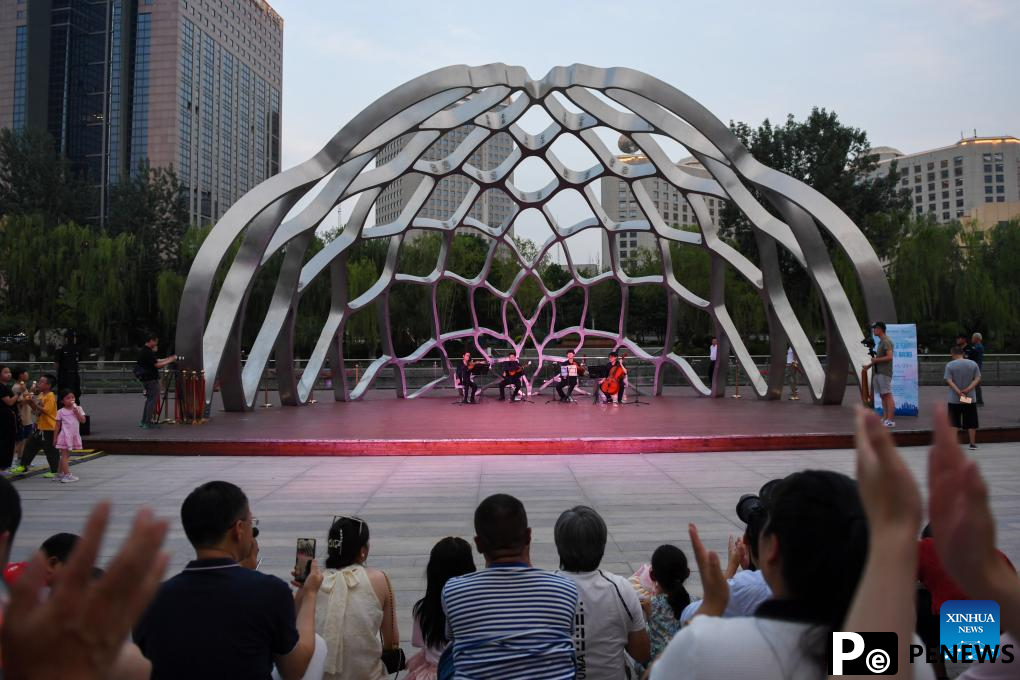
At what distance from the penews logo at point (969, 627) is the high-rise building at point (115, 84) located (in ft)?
278

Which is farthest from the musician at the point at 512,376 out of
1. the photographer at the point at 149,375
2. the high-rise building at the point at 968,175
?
the high-rise building at the point at 968,175

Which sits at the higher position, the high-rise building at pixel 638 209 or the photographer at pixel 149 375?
the high-rise building at pixel 638 209

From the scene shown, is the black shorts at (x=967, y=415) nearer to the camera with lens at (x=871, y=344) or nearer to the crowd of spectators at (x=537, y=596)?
the camera with lens at (x=871, y=344)

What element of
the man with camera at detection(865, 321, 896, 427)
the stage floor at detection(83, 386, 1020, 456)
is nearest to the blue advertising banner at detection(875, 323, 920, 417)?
the stage floor at detection(83, 386, 1020, 456)

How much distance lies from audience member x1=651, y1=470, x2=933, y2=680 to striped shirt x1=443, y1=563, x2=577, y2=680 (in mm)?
1047

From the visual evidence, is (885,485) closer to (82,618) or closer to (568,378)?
(82,618)

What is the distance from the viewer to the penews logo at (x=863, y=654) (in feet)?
3.58

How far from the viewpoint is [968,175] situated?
116438mm

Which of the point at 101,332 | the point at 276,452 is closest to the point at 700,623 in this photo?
the point at 276,452

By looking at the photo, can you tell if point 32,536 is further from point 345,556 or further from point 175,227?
point 175,227

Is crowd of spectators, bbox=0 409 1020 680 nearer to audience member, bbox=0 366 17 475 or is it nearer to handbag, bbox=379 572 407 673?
handbag, bbox=379 572 407 673

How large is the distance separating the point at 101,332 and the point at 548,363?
798 inches

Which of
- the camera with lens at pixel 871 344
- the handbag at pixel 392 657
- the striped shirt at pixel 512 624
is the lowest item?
the handbag at pixel 392 657

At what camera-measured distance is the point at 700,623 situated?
1334mm
